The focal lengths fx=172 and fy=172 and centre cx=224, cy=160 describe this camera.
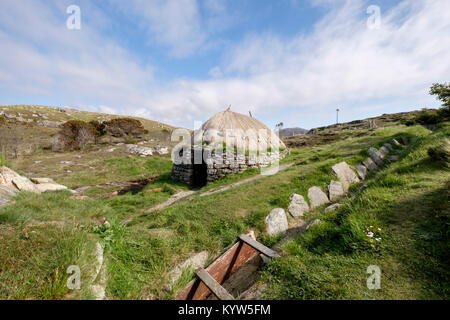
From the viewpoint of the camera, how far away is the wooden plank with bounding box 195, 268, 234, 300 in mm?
2330

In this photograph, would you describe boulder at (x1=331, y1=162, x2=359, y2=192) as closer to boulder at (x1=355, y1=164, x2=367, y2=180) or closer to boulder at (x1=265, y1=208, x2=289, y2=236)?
boulder at (x1=355, y1=164, x2=367, y2=180)

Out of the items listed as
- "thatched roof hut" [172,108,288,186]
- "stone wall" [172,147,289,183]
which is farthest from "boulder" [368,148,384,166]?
"stone wall" [172,147,289,183]

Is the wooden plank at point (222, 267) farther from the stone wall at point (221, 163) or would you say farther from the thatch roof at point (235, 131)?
the thatch roof at point (235, 131)

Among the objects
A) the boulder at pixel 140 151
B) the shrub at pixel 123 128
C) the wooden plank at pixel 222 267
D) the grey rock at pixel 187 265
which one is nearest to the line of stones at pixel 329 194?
the wooden plank at pixel 222 267

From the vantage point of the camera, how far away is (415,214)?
9.09 ft

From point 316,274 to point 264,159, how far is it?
9856 mm

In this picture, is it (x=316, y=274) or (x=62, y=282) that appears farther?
(x=316, y=274)

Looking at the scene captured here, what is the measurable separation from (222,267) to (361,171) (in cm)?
707

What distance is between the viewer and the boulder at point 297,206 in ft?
15.8

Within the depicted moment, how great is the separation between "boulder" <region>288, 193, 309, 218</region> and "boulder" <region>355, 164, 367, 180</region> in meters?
3.56

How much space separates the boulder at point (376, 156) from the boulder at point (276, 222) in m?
6.58

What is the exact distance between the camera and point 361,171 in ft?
23.3
